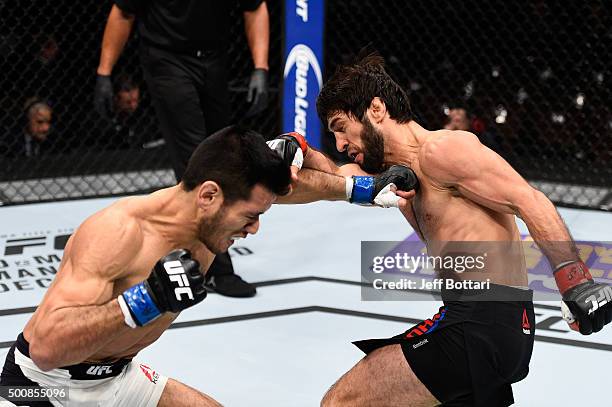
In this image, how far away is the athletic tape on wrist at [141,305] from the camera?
2002 mm

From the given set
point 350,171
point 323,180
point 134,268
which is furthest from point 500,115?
point 134,268

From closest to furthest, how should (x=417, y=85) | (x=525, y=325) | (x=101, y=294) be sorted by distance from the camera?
(x=101, y=294), (x=525, y=325), (x=417, y=85)

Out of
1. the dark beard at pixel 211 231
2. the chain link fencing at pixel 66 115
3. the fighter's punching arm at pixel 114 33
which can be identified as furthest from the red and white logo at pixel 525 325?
the chain link fencing at pixel 66 115

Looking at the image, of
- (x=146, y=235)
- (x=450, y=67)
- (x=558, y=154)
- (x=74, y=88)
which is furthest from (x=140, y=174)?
(x=146, y=235)

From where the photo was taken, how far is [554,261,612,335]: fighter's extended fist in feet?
7.31

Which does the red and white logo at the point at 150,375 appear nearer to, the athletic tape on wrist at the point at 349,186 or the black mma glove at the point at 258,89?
the athletic tape on wrist at the point at 349,186

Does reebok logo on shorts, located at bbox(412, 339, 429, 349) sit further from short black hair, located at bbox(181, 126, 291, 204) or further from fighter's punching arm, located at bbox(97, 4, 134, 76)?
fighter's punching arm, located at bbox(97, 4, 134, 76)

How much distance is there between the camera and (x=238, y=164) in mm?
2154

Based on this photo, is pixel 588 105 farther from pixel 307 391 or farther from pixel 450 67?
pixel 307 391

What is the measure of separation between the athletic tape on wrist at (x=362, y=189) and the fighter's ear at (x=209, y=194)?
24.3 inches

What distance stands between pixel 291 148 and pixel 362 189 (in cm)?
22

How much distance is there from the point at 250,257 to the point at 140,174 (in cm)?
141

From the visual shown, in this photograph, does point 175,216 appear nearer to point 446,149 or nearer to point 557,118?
point 446,149

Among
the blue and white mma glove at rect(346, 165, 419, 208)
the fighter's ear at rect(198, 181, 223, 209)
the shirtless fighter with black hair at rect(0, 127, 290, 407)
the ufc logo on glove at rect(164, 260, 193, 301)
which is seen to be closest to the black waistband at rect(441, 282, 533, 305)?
the blue and white mma glove at rect(346, 165, 419, 208)
